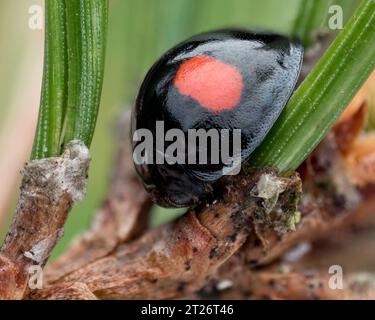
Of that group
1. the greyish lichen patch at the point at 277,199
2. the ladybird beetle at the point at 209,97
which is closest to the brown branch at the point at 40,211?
the ladybird beetle at the point at 209,97

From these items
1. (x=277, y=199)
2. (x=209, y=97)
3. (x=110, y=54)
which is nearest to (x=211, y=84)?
(x=209, y=97)

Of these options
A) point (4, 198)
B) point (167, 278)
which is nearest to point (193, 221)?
point (167, 278)

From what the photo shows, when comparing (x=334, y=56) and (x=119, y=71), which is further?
(x=119, y=71)

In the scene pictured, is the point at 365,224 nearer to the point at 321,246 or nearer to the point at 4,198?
the point at 321,246

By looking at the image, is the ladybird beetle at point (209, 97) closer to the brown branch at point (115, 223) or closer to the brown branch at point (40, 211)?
the brown branch at point (40, 211)

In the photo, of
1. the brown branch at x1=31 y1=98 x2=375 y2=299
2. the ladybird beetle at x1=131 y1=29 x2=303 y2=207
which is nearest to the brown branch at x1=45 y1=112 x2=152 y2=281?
the brown branch at x1=31 y1=98 x2=375 y2=299

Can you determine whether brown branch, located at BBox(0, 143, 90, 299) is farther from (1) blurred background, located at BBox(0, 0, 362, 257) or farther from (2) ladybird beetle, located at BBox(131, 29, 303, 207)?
(1) blurred background, located at BBox(0, 0, 362, 257)
